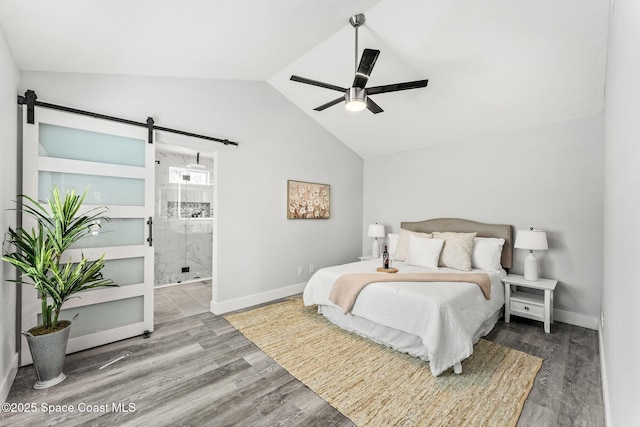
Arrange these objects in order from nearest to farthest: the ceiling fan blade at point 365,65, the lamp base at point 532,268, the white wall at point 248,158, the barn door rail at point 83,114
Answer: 1. the ceiling fan blade at point 365,65
2. the barn door rail at point 83,114
3. the white wall at point 248,158
4. the lamp base at point 532,268

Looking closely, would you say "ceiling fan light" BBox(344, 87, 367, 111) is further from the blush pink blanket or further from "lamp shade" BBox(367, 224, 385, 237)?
"lamp shade" BBox(367, 224, 385, 237)

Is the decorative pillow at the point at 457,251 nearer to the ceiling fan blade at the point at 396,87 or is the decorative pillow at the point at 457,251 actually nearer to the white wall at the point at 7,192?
the ceiling fan blade at the point at 396,87

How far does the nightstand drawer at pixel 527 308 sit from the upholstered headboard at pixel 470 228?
0.60m

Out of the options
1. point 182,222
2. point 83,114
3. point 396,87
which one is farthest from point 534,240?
point 182,222

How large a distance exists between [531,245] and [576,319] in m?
1.03

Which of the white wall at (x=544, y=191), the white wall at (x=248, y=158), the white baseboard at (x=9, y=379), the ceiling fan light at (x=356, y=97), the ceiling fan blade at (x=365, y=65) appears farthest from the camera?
the white wall at (x=544, y=191)

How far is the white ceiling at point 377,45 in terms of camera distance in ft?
6.92

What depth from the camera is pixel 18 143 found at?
7.89ft

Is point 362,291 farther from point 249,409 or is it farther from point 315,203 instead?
point 315,203

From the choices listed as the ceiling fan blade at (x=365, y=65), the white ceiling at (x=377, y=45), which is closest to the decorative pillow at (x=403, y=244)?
the white ceiling at (x=377, y=45)

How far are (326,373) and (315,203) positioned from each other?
286 centimetres

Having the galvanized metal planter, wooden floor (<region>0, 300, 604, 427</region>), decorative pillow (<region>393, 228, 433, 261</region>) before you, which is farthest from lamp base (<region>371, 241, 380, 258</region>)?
the galvanized metal planter

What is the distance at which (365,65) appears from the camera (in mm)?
2348

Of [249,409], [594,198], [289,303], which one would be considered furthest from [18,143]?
[594,198]
